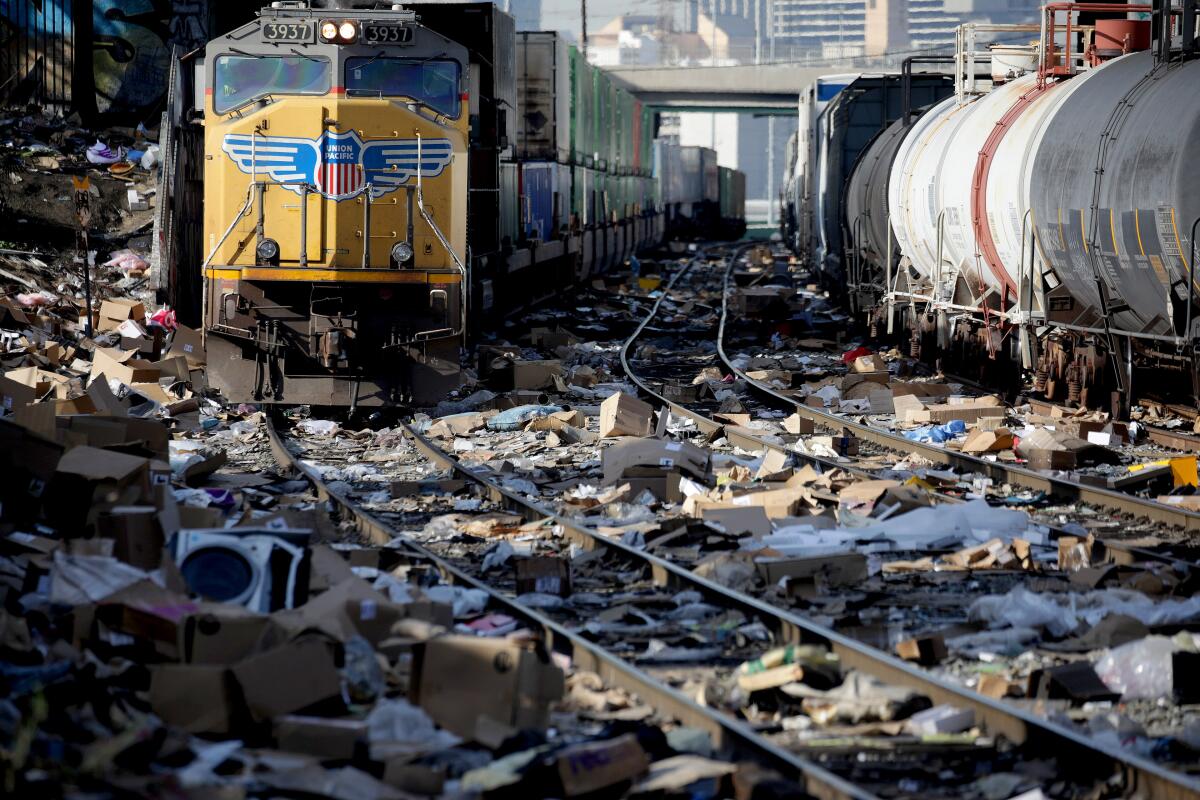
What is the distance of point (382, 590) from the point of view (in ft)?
23.0

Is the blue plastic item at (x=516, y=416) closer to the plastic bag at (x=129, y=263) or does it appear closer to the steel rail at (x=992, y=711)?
the steel rail at (x=992, y=711)

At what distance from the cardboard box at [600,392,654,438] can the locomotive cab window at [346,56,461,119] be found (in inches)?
115

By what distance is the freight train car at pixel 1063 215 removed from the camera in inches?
441

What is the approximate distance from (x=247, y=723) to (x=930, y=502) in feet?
18.5

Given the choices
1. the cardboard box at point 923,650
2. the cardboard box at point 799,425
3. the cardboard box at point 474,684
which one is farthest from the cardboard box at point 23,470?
the cardboard box at point 799,425

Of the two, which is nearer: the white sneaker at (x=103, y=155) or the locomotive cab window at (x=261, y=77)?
the locomotive cab window at (x=261, y=77)

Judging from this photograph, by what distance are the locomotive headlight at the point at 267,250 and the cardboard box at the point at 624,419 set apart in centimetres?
313

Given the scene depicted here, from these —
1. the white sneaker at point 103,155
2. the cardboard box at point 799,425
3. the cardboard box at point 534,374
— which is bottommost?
the cardboard box at point 799,425

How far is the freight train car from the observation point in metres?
11.2

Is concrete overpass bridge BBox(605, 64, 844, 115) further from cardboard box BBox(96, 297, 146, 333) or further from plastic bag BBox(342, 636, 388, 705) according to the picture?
plastic bag BBox(342, 636, 388, 705)

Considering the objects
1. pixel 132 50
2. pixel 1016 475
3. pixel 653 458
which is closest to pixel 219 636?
pixel 653 458

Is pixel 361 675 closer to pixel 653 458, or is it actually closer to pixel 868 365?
pixel 653 458

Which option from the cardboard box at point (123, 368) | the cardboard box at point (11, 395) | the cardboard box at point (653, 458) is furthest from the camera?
the cardboard box at point (123, 368)

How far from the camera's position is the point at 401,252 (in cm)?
1306
